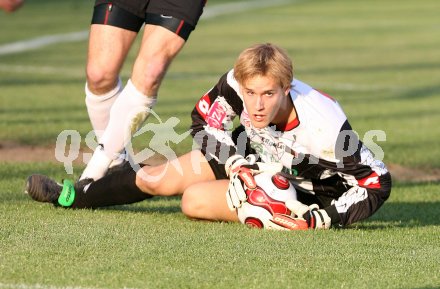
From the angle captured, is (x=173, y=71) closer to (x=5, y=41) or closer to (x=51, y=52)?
(x=51, y=52)

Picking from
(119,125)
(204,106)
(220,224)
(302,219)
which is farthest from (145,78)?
(302,219)

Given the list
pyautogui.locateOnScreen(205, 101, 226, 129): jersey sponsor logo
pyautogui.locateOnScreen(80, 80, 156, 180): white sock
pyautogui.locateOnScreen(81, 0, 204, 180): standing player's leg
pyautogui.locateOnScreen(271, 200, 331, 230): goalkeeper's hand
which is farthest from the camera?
pyautogui.locateOnScreen(80, 80, 156, 180): white sock

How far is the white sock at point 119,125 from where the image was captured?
7.28m

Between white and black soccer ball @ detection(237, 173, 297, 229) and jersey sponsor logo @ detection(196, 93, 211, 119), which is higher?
jersey sponsor logo @ detection(196, 93, 211, 119)

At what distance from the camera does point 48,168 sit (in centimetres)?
906

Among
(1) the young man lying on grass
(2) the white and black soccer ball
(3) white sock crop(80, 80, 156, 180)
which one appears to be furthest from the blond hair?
(3) white sock crop(80, 80, 156, 180)

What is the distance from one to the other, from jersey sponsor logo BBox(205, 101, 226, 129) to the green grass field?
0.63 meters

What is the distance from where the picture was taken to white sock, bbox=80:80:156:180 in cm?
728

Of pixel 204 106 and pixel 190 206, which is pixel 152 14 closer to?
pixel 204 106

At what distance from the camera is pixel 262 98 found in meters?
6.29

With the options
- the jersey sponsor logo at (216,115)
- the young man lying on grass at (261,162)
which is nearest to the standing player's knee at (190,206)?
the young man lying on grass at (261,162)

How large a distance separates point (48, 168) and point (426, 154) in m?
3.59

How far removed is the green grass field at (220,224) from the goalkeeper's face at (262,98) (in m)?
0.67

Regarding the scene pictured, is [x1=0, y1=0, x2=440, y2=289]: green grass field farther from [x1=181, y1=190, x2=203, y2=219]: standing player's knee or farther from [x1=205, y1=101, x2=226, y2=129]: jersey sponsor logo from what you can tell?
[x1=205, y1=101, x2=226, y2=129]: jersey sponsor logo
